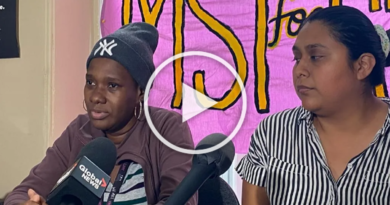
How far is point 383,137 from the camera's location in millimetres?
1205

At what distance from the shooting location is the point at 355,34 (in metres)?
1.18

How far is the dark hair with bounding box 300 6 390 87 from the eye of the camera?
1.18 meters

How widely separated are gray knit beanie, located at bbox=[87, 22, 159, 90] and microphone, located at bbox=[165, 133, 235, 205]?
0.52m

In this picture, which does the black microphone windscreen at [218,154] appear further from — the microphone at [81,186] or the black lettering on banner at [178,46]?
the black lettering on banner at [178,46]

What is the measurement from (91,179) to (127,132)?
2.04 ft

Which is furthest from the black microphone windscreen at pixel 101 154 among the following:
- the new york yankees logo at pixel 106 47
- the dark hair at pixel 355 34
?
the dark hair at pixel 355 34

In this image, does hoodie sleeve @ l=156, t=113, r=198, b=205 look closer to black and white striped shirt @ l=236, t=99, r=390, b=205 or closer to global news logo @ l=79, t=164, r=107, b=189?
black and white striped shirt @ l=236, t=99, r=390, b=205

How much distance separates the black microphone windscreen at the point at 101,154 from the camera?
0.85m

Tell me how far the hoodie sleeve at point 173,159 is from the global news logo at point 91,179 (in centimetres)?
46

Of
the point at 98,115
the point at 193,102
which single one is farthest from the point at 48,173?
the point at 193,102

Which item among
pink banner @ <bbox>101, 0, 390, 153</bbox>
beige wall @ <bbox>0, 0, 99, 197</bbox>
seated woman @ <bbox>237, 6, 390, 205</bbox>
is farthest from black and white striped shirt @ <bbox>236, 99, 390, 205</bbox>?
beige wall @ <bbox>0, 0, 99, 197</bbox>

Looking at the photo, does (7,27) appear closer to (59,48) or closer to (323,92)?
(59,48)

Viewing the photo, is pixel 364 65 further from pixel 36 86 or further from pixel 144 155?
pixel 36 86

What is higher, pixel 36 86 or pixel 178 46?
pixel 178 46
